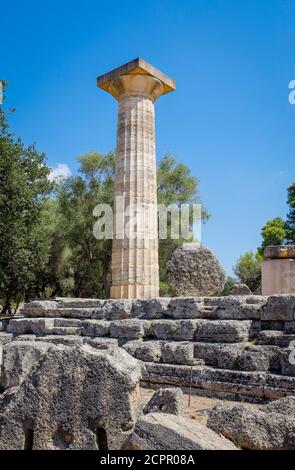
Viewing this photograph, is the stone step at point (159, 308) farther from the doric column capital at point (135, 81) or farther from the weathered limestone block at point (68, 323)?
the doric column capital at point (135, 81)

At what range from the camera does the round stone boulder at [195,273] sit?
9.27 m

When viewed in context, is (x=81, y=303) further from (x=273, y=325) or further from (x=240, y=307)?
(x=273, y=325)

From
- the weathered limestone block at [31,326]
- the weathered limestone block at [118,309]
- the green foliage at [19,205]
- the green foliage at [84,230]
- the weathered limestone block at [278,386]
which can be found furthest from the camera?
the green foliage at [84,230]

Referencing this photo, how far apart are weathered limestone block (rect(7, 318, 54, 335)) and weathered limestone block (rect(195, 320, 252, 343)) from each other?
3.62 m

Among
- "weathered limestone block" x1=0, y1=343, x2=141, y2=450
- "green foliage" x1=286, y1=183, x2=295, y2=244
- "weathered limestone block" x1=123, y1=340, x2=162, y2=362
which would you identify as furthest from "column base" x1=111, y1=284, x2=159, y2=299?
"green foliage" x1=286, y1=183, x2=295, y2=244

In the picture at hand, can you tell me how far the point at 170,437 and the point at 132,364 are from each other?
3.73ft

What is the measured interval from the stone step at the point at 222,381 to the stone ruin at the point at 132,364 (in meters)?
0.01

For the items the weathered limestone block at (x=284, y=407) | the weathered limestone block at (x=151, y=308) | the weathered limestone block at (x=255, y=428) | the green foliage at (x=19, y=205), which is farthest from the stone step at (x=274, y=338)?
the green foliage at (x=19, y=205)

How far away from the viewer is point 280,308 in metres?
6.06

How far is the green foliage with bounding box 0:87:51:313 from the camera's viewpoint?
1669 centimetres

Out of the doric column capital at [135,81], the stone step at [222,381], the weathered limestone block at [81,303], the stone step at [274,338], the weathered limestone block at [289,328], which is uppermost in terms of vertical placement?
the doric column capital at [135,81]

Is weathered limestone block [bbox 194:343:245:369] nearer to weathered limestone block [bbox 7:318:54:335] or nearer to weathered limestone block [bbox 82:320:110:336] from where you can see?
weathered limestone block [bbox 82:320:110:336]

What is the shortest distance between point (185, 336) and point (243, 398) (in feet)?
5.34

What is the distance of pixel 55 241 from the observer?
1040 inches
